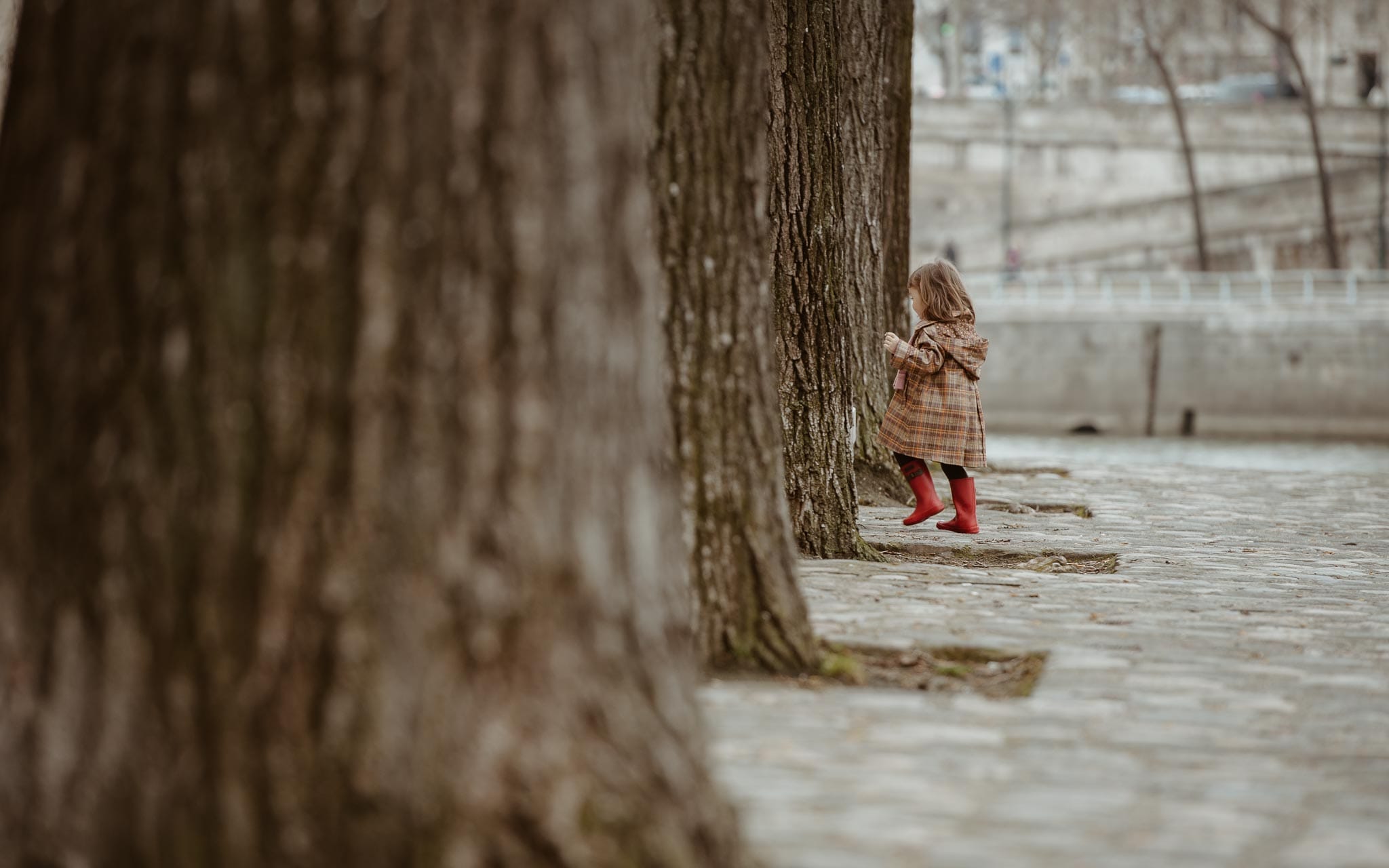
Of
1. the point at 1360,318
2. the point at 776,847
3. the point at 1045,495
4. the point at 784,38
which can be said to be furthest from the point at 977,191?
the point at 776,847

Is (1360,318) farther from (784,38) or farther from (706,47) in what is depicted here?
(706,47)

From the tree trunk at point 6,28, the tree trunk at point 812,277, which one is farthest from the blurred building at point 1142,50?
the tree trunk at point 6,28

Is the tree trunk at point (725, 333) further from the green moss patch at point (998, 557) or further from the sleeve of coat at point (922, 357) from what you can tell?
the sleeve of coat at point (922, 357)

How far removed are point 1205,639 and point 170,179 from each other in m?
3.88

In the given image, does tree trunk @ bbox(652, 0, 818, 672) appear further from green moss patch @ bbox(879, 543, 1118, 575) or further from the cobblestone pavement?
green moss patch @ bbox(879, 543, 1118, 575)

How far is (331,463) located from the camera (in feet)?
9.08

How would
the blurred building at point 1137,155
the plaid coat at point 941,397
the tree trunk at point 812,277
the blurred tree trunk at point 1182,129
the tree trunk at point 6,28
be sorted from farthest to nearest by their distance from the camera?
the blurred building at point 1137,155
the blurred tree trunk at point 1182,129
the plaid coat at point 941,397
the tree trunk at point 6,28
the tree trunk at point 812,277

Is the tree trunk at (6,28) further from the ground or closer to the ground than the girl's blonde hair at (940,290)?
further from the ground

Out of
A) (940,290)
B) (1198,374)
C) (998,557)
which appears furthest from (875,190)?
(1198,374)

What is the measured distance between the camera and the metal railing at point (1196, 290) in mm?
33031

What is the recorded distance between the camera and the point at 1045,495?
11.1 m

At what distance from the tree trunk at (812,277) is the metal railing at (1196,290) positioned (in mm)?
25966

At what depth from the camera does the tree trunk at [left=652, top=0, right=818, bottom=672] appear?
4590 millimetres

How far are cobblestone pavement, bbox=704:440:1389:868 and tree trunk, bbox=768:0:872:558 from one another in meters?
0.29
